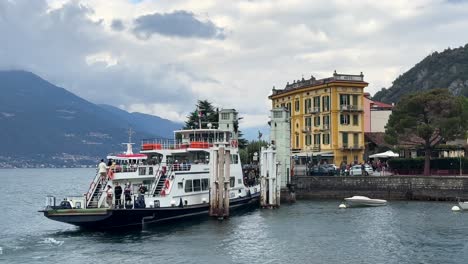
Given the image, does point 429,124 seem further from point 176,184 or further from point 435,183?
point 176,184

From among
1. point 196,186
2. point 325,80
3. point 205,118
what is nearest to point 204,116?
point 205,118

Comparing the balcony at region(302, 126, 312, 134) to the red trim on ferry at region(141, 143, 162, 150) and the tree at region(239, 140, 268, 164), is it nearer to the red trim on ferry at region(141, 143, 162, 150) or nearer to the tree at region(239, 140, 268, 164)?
the tree at region(239, 140, 268, 164)

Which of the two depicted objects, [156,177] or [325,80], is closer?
[156,177]

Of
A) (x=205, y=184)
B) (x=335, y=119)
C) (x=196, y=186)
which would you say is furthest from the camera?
(x=335, y=119)

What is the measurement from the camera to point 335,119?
297 ft

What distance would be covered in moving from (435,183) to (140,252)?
3690 cm

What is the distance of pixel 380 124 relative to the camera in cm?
10306

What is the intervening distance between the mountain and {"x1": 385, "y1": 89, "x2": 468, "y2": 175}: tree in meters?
99.6

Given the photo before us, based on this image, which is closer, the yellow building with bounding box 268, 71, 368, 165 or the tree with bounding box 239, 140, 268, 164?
the yellow building with bounding box 268, 71, 368, 165

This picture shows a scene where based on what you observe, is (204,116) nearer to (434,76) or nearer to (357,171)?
(357,171)

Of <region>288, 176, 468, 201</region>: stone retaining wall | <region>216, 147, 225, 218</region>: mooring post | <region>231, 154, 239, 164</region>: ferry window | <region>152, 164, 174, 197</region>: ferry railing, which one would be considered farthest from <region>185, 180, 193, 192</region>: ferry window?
<region>288, 176, 468, 201</region>: stone retaining wall

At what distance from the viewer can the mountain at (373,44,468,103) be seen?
6786 inches

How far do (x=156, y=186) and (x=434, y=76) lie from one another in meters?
144

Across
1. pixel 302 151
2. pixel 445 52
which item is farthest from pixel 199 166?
pixel 445 52
